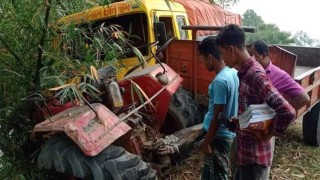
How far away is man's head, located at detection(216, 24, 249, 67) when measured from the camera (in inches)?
87.2

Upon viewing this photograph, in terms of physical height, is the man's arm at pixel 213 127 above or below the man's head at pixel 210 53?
below

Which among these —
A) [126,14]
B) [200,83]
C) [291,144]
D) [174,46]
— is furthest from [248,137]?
[291,144]

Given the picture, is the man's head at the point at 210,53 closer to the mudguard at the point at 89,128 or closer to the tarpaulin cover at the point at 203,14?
the mudguard at the point at 89,128

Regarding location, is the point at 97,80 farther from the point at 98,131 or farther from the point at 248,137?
the point at 248,137

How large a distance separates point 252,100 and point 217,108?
0.59 meters

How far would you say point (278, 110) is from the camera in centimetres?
200

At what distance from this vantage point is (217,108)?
274cm

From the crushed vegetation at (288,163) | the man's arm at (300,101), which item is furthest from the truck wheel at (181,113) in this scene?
the man's arm at (300,101)

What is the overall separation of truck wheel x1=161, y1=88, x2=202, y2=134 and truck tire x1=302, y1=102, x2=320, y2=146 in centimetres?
186

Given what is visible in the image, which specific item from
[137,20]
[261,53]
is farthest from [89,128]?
[137,20]

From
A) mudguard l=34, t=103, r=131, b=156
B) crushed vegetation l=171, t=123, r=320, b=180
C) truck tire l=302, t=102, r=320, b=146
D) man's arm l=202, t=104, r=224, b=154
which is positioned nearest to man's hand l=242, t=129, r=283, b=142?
man's arm l=202, t=104, r=224, b=154

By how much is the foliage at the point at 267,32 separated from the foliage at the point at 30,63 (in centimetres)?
1048

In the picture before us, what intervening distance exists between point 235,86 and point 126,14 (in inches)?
89.6

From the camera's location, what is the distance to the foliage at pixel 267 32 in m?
24.5
